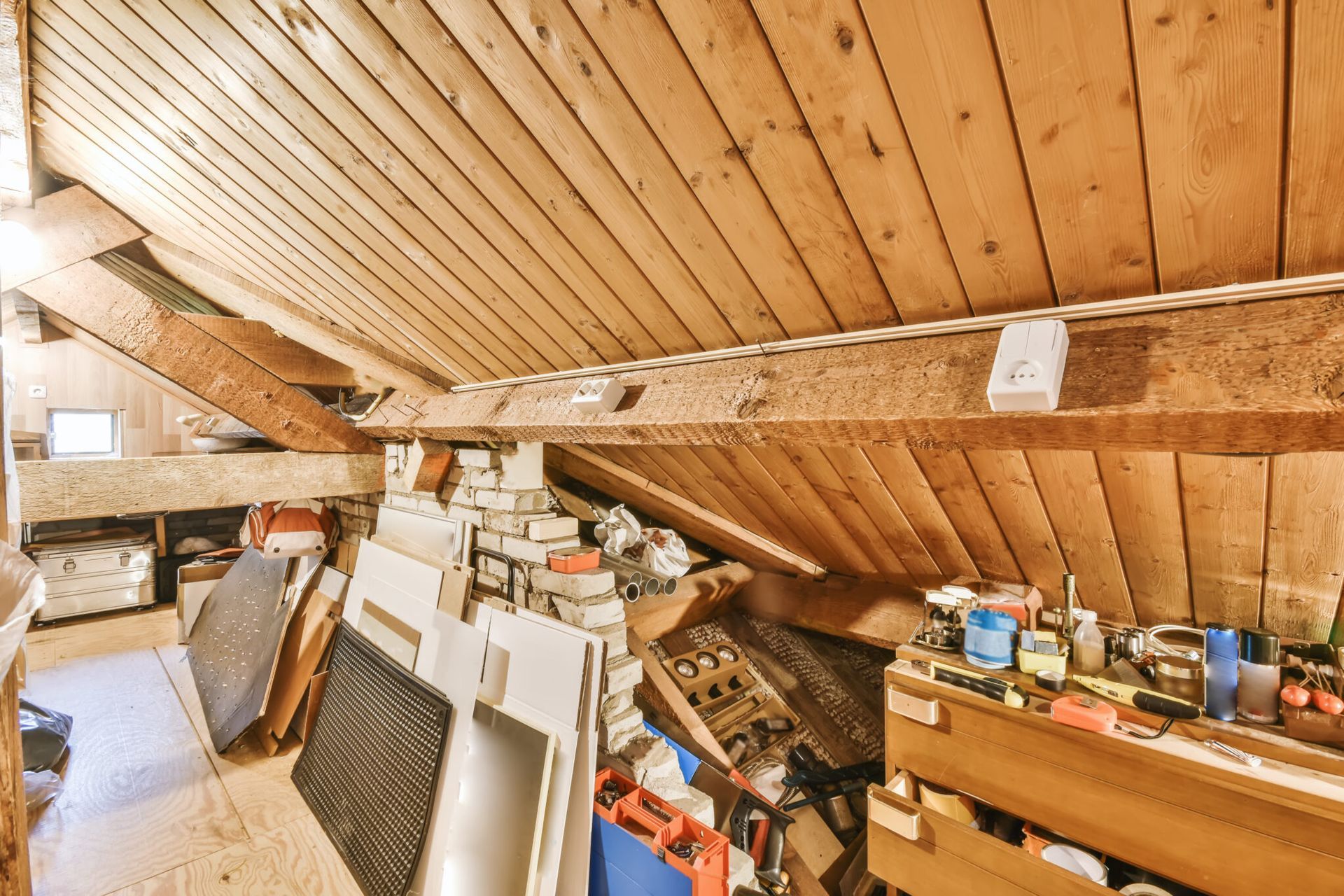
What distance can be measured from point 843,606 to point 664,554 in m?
0.96

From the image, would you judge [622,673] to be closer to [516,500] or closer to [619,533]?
[619,533]

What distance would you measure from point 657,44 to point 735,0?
0.45ft

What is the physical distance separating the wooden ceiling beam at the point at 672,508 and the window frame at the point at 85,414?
14.8 ft

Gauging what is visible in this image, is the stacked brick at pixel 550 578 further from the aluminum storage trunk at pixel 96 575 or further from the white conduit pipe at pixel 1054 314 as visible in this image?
the aluminum storage trunk at pixel 96 575

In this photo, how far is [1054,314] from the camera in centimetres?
91

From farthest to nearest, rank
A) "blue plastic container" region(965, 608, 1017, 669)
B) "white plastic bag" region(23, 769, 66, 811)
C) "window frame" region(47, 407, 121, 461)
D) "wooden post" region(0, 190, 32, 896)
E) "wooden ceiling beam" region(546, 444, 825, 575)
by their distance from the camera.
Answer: "window frame" region(47, 407, 121, 461), "wooden ceiling beam" region(546, 444, 825, 575), "white plastic bag" region(23, 769, 66, 811), "blue plastic container" region(965, 608, 1017, 669), "wooden post" region(0, 190, 32, 896)

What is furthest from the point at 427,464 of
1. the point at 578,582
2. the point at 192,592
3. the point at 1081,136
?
the point at 192,592

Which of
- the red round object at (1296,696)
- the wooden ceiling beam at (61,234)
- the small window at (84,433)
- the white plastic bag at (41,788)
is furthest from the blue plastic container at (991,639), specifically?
the small window at (84,433)

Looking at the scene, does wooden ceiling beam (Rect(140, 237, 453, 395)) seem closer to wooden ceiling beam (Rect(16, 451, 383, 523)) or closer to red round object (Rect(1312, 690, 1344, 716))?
wooden ceiling beam (Rect(16, 451, 383, 523))

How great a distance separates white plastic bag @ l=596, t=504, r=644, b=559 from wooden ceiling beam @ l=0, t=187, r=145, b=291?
205 centimetres

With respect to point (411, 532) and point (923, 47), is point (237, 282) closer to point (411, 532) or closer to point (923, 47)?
point (411, 532)

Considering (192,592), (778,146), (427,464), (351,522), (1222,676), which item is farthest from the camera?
(192,592)

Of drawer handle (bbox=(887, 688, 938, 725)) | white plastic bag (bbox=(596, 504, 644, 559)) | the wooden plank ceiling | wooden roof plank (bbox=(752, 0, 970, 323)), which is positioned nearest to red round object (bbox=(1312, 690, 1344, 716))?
the wooden plank ceiling

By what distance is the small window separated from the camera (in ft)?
14.9
